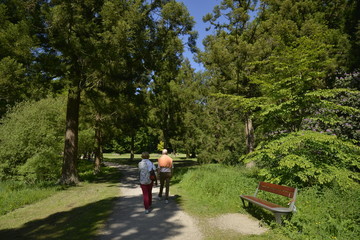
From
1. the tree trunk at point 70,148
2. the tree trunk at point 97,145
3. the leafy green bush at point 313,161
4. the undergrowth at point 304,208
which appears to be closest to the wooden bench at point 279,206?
the undergrowth at point 304,208

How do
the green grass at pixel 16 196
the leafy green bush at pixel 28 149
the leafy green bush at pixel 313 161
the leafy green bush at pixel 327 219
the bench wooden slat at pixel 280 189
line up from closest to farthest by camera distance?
1. the leafy green bush at pixel 327 219
2. the bench wooden slat at pixel 280 189
3. the leafy green bush at pixel 313 161
4. the green grass at pixel 16 196
5. the leafy green bush at pixel 28 149

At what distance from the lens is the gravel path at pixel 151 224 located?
199 inches

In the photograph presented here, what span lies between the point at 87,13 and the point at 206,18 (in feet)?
28.8

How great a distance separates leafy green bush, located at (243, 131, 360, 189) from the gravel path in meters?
3.16

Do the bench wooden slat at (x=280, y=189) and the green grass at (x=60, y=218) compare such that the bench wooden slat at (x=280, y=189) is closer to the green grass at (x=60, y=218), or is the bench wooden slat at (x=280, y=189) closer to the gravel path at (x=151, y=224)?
the gravel path at (x=151, y=224)

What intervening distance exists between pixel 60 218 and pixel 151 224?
294cm

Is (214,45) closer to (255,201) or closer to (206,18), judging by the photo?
(206,18)

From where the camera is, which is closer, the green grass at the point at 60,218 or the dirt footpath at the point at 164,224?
the dirt footpath at the point at 164,224

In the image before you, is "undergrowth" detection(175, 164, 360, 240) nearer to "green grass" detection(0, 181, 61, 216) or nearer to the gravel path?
the gravel path

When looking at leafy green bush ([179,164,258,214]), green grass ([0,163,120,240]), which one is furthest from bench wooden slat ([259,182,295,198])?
green grass ([0,163,120,240])

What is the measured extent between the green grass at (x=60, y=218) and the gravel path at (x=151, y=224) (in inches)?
13.8

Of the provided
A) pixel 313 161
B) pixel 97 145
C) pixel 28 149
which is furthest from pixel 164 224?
pixel 97 145

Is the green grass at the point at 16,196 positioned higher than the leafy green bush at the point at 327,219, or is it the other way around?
the leafy green bush at the point at 327,219

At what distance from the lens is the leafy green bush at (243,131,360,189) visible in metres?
6.47
